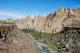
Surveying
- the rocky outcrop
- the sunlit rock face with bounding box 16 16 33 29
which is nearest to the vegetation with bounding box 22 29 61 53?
the rocky outcrop

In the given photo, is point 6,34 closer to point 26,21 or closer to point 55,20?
point 55,20

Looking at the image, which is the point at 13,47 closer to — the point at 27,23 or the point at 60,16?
the point at 60,16

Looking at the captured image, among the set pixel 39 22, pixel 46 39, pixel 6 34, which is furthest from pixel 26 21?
pixel 6 34

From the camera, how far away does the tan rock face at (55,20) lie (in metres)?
128

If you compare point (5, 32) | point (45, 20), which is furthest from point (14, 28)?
point (45, 20)

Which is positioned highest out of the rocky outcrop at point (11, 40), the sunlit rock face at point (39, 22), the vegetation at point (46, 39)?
the sunlit rock face at point (39, 22)

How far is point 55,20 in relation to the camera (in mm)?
139750

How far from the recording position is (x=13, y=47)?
21703 mm

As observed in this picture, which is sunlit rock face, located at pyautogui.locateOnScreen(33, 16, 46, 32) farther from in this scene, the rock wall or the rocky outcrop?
the rock wall

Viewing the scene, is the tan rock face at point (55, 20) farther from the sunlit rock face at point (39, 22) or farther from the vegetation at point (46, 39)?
the vegetation at point (46, 39)

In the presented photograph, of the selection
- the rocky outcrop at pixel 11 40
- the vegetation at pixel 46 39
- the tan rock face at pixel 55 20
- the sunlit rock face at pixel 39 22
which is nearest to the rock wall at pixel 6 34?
the rocky outcrop at pixel 11 40

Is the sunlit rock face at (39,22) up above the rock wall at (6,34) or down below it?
above

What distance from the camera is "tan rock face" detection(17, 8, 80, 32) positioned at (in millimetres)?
127869

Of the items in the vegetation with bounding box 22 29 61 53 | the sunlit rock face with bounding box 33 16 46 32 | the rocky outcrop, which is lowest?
the vegetation with bounding box 22 29 61 53
